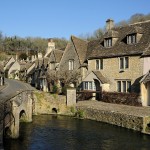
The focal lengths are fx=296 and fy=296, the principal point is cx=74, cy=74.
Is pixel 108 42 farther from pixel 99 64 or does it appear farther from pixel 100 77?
pixel 100 77

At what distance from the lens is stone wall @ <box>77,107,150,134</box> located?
26422 mm

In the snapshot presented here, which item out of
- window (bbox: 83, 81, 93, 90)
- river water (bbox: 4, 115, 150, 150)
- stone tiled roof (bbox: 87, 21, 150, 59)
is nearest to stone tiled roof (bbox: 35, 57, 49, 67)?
stone tiled roof (bbox: 87, 21, 150, 59)

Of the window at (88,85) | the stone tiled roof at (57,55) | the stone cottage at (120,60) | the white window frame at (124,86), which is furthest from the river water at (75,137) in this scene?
the stone tiled roof at (57,55)

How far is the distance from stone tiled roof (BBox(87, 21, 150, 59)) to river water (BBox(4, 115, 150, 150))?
40.3 ft

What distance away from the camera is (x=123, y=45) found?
41000mm

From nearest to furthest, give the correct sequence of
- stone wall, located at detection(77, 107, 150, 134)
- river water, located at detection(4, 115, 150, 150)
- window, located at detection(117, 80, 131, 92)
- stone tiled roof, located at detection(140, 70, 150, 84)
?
river water, located at detection(4, 115, 150, 150)
stone wall, located at detection(77, 107, 150, 134)
stone tiled roof, located at detection(140, 70, 150, 84)
window, located at detection(117, 80, 131, 92)

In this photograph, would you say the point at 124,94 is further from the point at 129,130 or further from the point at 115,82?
the point at 129,130

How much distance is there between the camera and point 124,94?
36719 mm

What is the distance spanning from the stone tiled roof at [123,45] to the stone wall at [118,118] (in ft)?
33.2

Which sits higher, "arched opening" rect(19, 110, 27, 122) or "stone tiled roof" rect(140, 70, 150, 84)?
"stone tiled roof" rect(140, 70, 150, 84)

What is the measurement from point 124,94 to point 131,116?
9.08m

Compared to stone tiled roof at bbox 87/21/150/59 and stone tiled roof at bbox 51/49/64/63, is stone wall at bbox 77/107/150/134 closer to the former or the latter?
stone tiled roof at bbox 87/21/150/59

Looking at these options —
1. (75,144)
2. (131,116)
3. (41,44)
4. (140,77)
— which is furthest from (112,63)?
(41,44)

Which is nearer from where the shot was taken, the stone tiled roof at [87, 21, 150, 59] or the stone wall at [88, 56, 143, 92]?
the stone wall at [88, 56, 143, 92]
